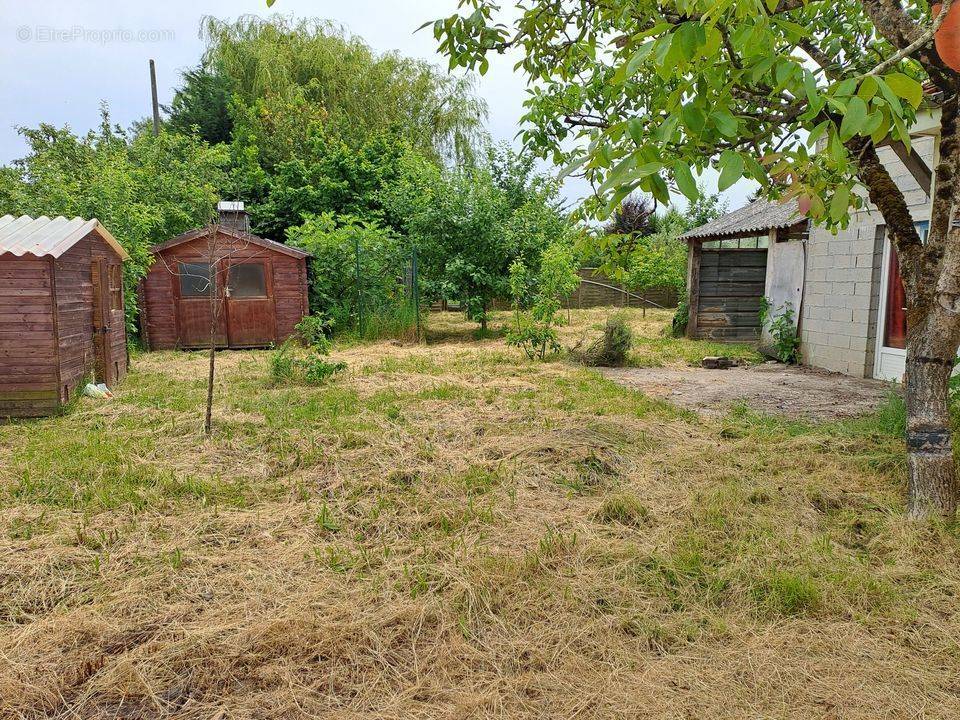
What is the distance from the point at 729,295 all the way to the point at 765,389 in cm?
574

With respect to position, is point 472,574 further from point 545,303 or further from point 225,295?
point 225,295

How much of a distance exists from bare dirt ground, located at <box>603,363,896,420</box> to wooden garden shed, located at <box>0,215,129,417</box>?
242 inches

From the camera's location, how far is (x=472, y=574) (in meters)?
2.97

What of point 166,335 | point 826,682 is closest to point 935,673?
point 826,682

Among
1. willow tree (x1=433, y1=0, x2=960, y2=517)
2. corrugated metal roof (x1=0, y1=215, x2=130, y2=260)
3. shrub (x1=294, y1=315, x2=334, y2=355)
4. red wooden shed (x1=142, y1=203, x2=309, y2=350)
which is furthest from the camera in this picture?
red wooden shed (x1=142, y1=203, x2=309, y2=350)

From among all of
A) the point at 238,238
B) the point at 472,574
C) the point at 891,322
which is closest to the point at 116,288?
the point at 238,238

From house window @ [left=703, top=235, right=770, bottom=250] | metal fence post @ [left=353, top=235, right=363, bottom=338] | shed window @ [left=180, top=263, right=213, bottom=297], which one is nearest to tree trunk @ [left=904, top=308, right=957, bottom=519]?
house window @ [left=703, top=235, right=770, bottom=250]

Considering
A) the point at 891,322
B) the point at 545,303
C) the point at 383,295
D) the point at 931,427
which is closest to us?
the point at 931,427

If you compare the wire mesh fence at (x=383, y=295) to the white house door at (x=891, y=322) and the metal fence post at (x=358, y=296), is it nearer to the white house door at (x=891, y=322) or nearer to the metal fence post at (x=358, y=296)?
the metal fence post at (x=358, y=296)

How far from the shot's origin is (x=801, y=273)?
10.1 meters

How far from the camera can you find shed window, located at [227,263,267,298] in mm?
11977

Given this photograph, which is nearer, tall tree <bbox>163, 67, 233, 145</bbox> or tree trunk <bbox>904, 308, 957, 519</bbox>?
tree trunk <bbox>904, 308, 957, 519</bbox>

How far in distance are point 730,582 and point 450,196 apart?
446 inches

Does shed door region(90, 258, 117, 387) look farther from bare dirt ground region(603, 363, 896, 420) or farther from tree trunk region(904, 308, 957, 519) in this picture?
tree trunk region(904, 308, 957, 519)
